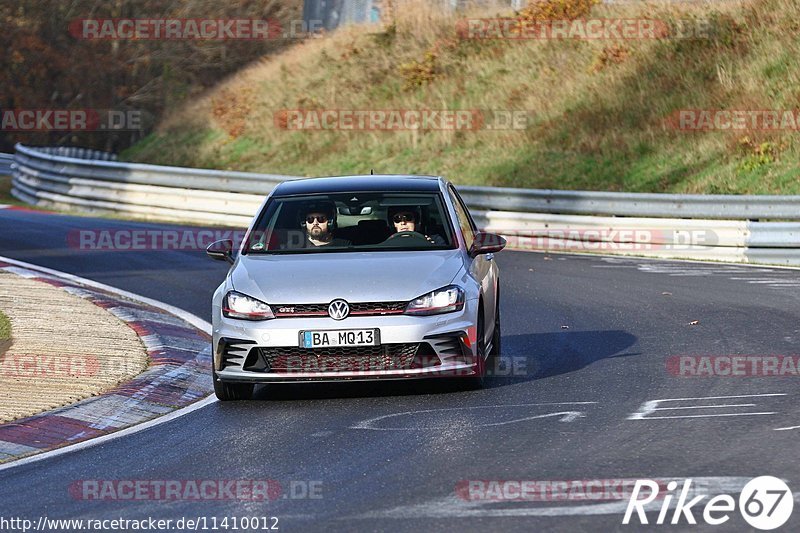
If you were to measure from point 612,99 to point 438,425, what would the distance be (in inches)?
871

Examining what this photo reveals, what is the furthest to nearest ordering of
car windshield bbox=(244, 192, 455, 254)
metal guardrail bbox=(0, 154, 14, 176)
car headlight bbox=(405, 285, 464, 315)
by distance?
1. metal guardrail bbox=(0, 154, 14, 176)
2. car windshield bbox=(244, 192, 455, 254)
3. car headlight bbox=(405, 285, 464, 315)

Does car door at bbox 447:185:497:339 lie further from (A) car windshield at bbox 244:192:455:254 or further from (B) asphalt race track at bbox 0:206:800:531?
(B) asphalt race track at bbox 0:206:800:531

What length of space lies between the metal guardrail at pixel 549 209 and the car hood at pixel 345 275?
1040 cm

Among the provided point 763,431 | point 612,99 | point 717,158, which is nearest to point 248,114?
point 612,99

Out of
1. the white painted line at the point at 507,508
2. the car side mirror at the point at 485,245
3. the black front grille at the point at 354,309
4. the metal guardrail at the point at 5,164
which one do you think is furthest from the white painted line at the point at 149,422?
the metal guardrail at the point at 5,164

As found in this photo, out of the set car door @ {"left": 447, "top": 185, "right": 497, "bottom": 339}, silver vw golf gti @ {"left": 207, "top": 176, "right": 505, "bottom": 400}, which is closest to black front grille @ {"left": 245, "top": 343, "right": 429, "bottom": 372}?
silver vw golf gti @ {"left": 207, "top": 176, "right": 505, "bottom": 400}

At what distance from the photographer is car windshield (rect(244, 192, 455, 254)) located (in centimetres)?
1066

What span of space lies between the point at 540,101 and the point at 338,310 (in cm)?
2284

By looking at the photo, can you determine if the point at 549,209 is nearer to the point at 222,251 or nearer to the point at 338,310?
the point at 222,251

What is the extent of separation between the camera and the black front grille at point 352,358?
31.4 ft

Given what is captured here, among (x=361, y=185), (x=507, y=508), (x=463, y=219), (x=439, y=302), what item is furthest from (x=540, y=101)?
(x=507, y=508)

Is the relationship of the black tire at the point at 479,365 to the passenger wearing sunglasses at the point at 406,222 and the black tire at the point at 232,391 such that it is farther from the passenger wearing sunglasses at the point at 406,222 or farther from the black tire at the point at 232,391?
the black tire at the point at 232,391

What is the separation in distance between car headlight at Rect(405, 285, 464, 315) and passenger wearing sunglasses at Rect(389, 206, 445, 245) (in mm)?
984

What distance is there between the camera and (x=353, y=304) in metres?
9.56
